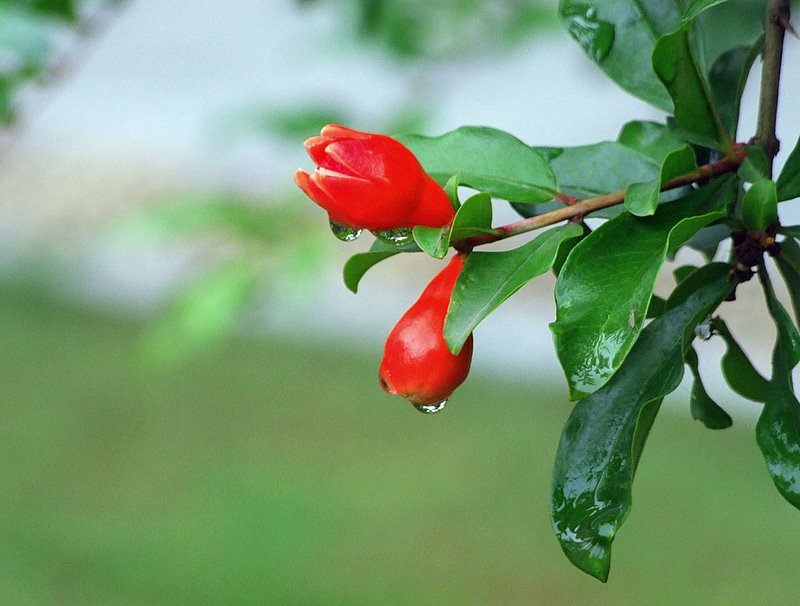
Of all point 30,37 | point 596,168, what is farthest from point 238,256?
point 596,168

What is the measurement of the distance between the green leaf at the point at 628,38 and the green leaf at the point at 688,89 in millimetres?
65

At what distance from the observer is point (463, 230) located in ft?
2.22

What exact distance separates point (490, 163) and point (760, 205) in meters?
0.18

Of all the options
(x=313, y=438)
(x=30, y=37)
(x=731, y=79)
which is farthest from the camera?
(x=313, y=438)

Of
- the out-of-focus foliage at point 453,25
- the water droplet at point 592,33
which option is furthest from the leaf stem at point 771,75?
the out-of-focus foliage at point 453,25

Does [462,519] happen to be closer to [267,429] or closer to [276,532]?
[276,532]

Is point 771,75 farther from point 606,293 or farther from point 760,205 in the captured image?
point 606,293

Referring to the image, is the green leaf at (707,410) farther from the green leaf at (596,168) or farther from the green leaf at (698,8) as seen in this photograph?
the green leaf at (698,8)

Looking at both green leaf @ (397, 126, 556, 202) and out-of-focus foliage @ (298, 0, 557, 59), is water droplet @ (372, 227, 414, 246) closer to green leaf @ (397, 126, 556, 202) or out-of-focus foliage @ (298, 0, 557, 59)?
green leaf @ (397, 126, 556, 202)

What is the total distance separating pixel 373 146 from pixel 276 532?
3150 mm

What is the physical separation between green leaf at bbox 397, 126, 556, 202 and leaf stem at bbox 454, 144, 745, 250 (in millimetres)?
36

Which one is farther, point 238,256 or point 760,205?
point 238,256

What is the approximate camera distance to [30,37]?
1566 mm

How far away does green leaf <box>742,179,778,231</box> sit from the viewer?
732 mm
